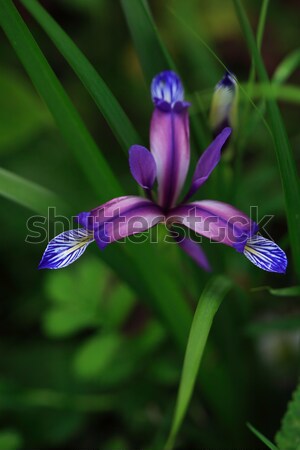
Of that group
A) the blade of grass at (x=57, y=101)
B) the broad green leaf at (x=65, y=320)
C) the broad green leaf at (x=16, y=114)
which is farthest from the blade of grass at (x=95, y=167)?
the broad green leaf at (x=16, y=114)

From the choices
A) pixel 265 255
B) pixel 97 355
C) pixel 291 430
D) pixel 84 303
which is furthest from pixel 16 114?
pixel 291 430

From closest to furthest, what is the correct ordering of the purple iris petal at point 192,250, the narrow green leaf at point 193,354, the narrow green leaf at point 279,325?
the narrow green leaf at point 193,354 < the purple iris petal at point 192,250 < the narrow green leaf at point 279,325

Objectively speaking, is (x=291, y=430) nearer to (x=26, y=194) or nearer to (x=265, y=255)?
(x=265, y=255)

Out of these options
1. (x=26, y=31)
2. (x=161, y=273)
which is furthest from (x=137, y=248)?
(x=26, y=31)

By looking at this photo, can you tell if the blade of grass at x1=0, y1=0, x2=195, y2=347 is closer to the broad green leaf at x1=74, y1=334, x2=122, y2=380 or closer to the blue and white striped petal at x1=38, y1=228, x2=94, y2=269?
the blue and white striped petal at x1=38, y1=228, x2=94, y2=269

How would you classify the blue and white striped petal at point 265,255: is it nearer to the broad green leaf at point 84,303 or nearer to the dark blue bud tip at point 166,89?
the dark blue bud tip at point 166,89

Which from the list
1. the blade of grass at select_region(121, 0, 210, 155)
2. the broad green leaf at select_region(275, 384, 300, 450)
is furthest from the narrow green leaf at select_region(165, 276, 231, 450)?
the blade of grass at select_region(121, 0, 210, 155)
